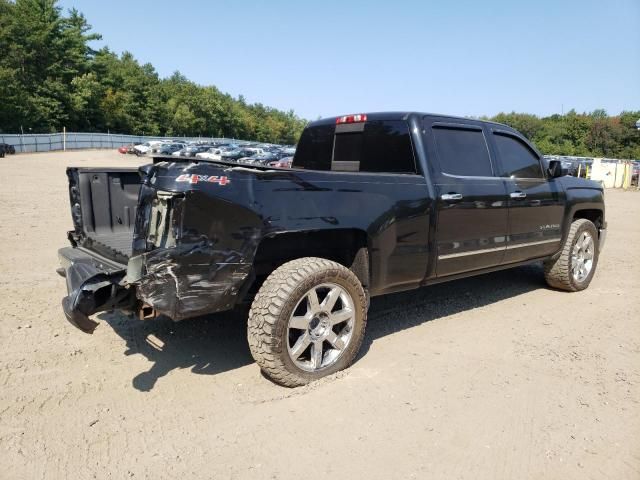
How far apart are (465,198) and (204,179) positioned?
7.82 feet

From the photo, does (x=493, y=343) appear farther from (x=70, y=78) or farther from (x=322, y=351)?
(x=70, y=78)

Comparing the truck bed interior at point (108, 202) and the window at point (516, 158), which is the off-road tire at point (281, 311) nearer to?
the truck bed interior at point (108, 202)

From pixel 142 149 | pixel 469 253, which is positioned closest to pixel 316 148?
pixel 469 253

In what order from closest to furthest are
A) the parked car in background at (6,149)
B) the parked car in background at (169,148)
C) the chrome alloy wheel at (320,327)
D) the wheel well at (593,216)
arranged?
the chrome alloy wheel at (320,327) < the wheel well at (593,216) < the parked car in background at (6,149) < the parked car in background at (169,148)

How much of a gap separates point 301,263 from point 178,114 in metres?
82.9

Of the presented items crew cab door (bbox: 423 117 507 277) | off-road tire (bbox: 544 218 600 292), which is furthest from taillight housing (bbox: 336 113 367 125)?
off-road tire (bbox: 544 218 600 292)

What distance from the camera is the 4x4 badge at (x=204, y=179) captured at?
2.83 meters

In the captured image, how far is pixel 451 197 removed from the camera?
414cm

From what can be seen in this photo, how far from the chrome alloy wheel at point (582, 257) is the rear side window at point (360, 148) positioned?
2.89m

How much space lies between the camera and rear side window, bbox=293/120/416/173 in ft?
13.8

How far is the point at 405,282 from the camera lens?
3994 mm

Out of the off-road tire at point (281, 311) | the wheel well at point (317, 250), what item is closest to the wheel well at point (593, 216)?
the wheel well at point (317, 250)

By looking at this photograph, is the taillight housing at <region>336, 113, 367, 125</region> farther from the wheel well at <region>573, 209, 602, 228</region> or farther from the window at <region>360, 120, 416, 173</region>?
the wheel well at <region>573, 209, 602, 228</region>

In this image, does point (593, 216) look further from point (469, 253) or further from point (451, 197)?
point (451, 197)
